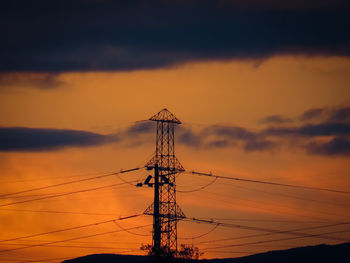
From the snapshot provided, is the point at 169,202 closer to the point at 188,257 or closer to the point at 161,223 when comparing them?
the point at 161,223

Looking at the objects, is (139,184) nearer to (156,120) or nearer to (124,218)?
(124,218)

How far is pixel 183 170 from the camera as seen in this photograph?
106m

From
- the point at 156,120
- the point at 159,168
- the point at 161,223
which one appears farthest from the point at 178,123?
the point at 161,223

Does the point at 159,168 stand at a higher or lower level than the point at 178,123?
lower

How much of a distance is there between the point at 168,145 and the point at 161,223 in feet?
55.4

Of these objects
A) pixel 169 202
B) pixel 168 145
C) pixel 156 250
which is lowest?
pixel 156 250

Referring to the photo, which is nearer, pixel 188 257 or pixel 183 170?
pixel 183 170

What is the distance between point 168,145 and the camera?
371 feet

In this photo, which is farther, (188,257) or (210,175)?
(188,257)

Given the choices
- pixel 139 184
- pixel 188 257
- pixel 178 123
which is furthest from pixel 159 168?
pixel 188 257

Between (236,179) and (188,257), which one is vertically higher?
(236,179)

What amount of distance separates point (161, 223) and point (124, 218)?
568 cm

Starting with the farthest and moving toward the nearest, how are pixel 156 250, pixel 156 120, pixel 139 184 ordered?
pixel 156 120
pixel 139 184
pixel 156 250

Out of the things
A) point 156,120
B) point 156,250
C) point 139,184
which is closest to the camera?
point 156,250
